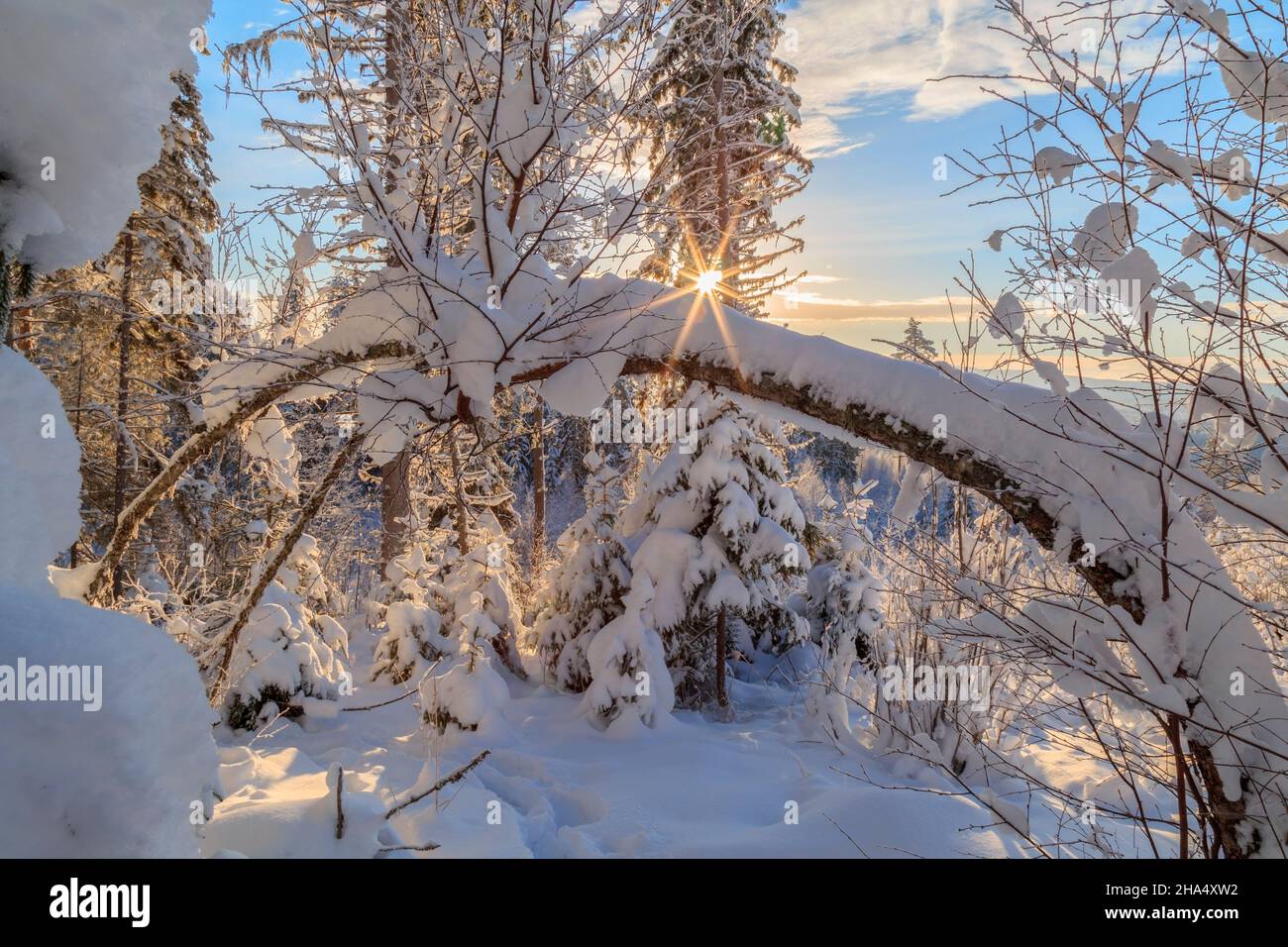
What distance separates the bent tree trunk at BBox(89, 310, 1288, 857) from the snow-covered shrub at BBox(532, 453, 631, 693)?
7.32 metres

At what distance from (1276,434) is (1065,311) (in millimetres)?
872

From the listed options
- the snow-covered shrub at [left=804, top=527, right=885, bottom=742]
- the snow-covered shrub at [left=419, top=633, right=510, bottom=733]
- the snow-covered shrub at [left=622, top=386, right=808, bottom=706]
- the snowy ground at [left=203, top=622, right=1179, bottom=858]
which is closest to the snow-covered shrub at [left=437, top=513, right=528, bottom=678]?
the snowy ground at [left=203, top=622, right=1179, bottom=858]

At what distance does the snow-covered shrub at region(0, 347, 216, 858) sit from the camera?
0.82 m

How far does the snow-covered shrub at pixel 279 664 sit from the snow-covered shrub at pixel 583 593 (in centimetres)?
338

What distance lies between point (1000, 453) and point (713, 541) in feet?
24.2

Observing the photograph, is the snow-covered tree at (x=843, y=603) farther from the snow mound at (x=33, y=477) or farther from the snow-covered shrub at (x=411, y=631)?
the snow mound at (x=33, y=477)

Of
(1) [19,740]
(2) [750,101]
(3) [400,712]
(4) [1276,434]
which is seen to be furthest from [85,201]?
(2) [750,101]

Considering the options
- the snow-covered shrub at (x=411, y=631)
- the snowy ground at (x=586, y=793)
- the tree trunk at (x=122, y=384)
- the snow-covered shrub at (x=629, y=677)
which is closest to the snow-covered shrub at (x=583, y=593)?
the snowy ground at (x=586, y=793)

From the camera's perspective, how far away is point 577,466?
31.8 meters

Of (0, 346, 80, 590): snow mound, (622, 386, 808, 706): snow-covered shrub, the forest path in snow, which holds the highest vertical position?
(0, 346, 80, 590): snow mound

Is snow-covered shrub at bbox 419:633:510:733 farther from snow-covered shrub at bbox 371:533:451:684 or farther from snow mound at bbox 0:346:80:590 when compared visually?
snow mound at bbox 0:346:80:590

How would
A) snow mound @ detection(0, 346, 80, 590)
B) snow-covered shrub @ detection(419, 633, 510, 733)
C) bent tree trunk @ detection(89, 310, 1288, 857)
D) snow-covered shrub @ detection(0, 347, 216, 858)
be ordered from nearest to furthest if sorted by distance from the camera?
snow-covered shrub @ detection(0, 347, 216, 858) < snow mound @ detection(0, 346, 80, 590) < bent tree trunk @ detection(89, 310, 1288, 857) < snow-covered shrub @ detection(419, 633, 510, 733)

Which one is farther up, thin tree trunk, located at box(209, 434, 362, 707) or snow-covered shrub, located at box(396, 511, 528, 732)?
thin tree trunk, located at box(209, 434, 362, 707)

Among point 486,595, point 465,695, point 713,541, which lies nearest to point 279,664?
point 465,695
